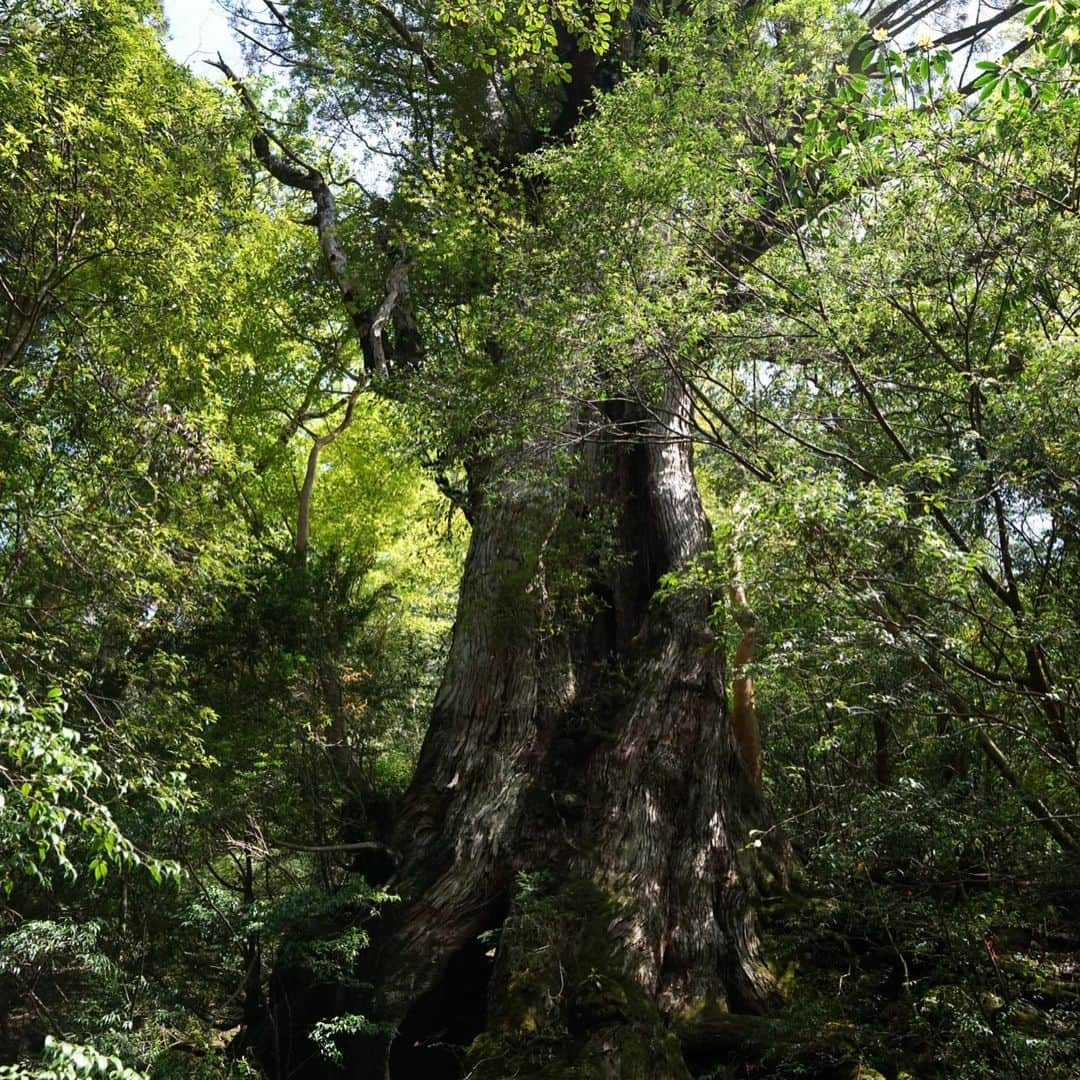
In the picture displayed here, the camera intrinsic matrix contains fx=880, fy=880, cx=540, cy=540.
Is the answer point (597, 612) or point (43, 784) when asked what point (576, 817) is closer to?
point (597, 612)

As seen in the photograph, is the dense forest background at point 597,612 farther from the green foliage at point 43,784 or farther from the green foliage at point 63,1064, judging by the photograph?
the green foliage at point 63,1064

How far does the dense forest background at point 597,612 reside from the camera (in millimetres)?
4746

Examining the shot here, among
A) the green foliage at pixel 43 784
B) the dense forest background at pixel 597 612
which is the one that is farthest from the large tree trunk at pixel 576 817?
the green foliage at pixel 43 784

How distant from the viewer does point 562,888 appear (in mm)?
6133

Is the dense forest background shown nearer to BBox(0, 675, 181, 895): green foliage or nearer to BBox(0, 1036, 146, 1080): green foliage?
BBox(0, 675, 181, 895): green foliage

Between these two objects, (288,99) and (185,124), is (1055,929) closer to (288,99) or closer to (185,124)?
(185,124)

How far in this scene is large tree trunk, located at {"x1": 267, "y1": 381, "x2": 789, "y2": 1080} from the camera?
217 inches

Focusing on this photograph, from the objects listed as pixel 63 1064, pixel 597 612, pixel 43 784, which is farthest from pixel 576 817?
pixel 63 1064

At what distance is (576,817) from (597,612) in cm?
202

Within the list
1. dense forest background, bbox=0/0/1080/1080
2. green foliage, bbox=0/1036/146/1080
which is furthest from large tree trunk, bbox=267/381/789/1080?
green foliage, bbox=0/1036/146/1080

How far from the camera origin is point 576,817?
6.93m

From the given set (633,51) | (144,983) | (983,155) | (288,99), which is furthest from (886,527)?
(288,99)

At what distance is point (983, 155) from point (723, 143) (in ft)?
6.70

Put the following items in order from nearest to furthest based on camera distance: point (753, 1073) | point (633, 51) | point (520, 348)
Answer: point (753, 1073)
point (520, 348)
point (633, 51)
